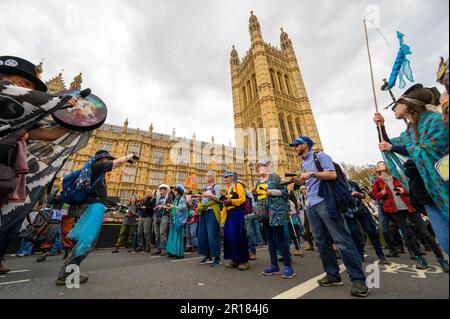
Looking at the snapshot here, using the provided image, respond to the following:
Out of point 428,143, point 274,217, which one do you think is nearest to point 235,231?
point 274,217

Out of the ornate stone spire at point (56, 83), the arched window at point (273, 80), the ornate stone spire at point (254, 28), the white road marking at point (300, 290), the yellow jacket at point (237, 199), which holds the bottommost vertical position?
the white road marking at point (300, 290)

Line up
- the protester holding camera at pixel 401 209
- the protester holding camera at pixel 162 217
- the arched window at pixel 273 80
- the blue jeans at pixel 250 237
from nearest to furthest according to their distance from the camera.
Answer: the protester holding camera at pixel 401 209 → the blue jeans at pixel 250 237 → the protester holding camera at pixel 162 217 → the arched window at pixel 273 80

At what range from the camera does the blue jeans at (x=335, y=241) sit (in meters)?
2.11

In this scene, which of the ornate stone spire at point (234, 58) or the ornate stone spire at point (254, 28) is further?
the ornate stone spire at point (234, 58)

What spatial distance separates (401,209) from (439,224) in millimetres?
3184

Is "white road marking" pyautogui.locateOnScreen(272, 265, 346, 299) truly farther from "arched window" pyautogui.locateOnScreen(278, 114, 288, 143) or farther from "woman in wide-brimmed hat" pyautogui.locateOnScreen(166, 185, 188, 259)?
"arched window" pyautogui.locateOnScreen(278, 114, 288, 143)

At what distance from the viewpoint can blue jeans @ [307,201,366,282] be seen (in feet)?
6.91

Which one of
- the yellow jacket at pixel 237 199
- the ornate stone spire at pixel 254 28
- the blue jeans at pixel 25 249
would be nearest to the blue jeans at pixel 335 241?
the yellow jacket at pixel 237 199

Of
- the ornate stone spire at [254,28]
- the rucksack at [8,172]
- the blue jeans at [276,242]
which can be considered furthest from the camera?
the ornate stone spire at [254,28]

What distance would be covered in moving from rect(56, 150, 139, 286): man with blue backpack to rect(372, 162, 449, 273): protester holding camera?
16.0 ft

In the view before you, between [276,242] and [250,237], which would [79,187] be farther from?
[250,237]

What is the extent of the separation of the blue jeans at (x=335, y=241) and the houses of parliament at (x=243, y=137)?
2442 centimetres

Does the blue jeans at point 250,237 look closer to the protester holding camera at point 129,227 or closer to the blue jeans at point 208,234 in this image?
the blue jeans at point 208,234

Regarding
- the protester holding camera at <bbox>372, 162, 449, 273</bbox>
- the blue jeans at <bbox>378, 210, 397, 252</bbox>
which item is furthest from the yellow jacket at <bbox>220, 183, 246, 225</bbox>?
the blue jeans at <bbox>378, 210, 397, 252</bbox>
